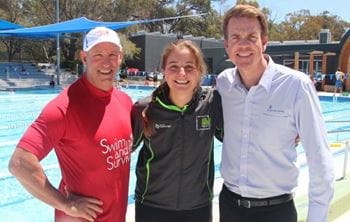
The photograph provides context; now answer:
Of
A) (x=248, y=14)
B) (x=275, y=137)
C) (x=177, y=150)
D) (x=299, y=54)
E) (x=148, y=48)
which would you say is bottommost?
(x=177, y=150)

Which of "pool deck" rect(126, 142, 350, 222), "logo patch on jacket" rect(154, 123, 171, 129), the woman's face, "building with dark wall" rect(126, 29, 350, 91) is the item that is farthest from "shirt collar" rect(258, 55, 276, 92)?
"building with dark wall" rect(126, 29, 350, 91)

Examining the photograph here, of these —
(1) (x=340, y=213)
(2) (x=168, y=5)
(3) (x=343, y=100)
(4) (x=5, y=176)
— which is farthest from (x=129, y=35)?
(1) (x=340, y=213)

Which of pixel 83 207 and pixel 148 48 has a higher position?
pixel 148 48

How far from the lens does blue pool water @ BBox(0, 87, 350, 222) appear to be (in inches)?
210

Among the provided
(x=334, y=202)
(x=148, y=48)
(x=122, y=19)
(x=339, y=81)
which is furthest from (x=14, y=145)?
(x=122, y=19)

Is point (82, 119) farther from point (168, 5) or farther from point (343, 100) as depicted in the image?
point (168, 5)

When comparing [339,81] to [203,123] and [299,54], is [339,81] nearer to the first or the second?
[299,54]

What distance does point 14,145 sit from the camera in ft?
28.9

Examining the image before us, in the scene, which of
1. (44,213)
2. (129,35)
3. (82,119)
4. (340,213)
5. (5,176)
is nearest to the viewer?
(82,119)

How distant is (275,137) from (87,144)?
0.92 m

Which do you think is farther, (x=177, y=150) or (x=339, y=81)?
(x=339, y=81)

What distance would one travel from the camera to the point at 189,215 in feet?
7.63

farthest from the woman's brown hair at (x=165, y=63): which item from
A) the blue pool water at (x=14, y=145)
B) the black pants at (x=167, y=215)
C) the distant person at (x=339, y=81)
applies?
the distant person at (x=339, y=81)

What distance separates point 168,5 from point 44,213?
1689 inches
